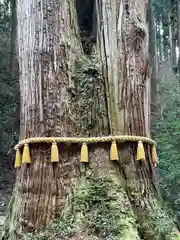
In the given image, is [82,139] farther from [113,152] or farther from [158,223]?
[158,223]

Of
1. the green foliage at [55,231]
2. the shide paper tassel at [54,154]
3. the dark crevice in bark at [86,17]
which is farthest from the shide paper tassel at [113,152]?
the dark crevice in bark at [86,17]

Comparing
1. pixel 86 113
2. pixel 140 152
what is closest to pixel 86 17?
Result: pixel 86 113

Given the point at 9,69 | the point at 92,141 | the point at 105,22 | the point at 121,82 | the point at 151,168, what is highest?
the point at 9,69

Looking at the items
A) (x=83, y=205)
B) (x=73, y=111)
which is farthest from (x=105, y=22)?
(x=83, y=205)

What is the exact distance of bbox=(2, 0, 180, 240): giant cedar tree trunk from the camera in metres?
Answer: 2.57

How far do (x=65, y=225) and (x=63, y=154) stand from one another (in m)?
0.43

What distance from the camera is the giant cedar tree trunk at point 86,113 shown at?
257 centimetres

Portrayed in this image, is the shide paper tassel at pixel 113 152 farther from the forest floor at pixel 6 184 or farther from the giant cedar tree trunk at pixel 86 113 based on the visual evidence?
the forest floor at pixel 6 184

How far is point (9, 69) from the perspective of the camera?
8.27m

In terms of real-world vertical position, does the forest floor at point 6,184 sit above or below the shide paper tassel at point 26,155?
below

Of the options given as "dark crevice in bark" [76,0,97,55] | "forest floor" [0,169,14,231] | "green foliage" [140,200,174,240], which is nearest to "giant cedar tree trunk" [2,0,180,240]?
"green foliage" [140,200,174,240]

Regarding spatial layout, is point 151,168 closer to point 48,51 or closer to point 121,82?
point 121,82

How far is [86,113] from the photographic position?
2.77m

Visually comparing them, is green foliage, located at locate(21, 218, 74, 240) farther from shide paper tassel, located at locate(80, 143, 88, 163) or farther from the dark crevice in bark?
the dark crevice in bark
